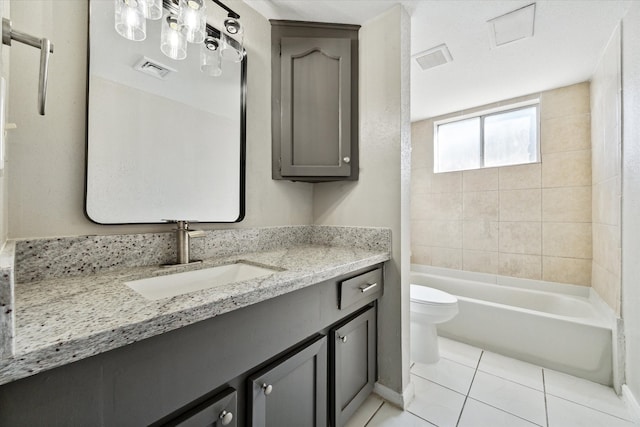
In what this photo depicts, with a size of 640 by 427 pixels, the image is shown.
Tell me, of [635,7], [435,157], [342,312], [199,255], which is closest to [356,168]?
[342,312]

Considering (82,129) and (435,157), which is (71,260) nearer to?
(82,129)

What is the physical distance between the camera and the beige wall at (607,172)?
161cm

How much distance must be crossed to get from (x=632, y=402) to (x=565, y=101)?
2336 mm

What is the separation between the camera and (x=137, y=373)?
1.73 ft

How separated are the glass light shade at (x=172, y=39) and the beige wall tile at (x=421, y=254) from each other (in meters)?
3.02

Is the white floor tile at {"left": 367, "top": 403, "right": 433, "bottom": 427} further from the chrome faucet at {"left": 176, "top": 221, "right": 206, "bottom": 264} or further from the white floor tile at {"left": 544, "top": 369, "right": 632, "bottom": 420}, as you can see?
the chrome faucet at {"left": 176, "top": 221, "right": 206, "bottom": 264}

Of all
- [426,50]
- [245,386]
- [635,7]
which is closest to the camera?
[245,386]

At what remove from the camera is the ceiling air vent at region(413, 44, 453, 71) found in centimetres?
182

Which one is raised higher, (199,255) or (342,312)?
(199,255)

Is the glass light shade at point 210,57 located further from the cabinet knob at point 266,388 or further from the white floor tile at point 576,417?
the white floor tile at point 576,417

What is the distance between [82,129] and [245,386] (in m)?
1.05

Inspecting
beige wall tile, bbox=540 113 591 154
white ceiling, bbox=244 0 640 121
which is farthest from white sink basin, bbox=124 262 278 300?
beige wall tile, bbox=540 113 591 154

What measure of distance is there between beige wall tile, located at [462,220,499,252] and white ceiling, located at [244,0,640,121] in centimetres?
133

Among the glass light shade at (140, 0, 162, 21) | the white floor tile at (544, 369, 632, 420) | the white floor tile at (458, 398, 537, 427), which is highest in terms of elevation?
the glass light shade at (140, 0, 162, 21)
